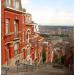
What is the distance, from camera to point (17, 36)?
7.39ft

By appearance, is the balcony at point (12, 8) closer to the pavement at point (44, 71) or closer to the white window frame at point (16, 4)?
the white window frame at point (16, 4)

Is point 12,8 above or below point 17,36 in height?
above

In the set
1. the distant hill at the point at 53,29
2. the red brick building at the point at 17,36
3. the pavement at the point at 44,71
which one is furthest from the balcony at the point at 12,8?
the pavement at the point at 44,71

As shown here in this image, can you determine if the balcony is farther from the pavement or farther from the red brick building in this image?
the pavement

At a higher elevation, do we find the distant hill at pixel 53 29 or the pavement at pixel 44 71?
the distant hill at pixel 53 29

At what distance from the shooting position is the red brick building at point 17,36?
223 cm

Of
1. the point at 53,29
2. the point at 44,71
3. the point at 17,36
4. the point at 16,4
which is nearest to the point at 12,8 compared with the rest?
the point at 16,4

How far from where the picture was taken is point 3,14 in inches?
87.5

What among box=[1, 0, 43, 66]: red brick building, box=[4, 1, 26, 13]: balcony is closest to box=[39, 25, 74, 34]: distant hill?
box=[1, 0, 43, 66]: red brick building

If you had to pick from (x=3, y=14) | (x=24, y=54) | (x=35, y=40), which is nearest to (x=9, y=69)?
(x=24, y=54)

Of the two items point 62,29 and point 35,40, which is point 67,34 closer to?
point 62,29

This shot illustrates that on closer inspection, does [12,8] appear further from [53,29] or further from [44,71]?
[44,71]

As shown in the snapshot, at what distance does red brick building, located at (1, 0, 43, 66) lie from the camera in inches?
87.7

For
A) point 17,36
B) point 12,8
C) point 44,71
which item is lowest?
point 44,71
